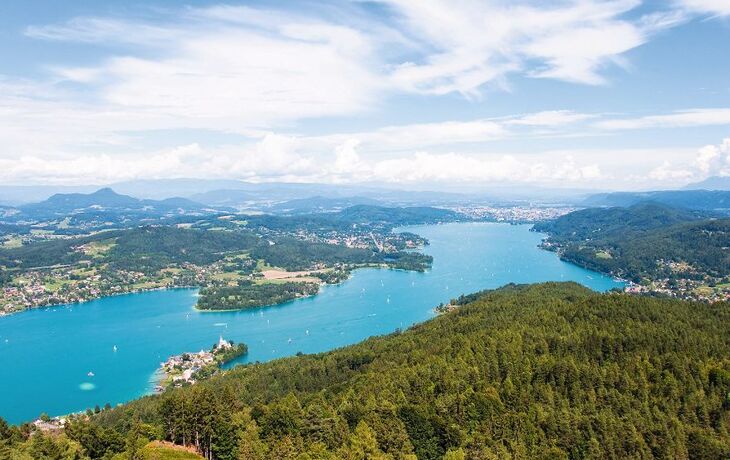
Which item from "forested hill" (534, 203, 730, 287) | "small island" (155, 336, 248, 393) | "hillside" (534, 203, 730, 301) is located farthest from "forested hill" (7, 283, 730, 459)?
"forested hill" (534, 203, 730, 287)

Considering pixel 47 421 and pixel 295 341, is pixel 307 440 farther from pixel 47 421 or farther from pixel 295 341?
pixel 295 341

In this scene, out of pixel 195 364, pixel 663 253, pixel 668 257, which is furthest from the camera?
pixel 663 253

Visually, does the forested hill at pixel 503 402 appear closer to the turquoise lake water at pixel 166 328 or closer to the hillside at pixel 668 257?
the turquoise lake water at pixel 166 328

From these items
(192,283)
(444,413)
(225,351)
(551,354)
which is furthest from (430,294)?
(444,413)

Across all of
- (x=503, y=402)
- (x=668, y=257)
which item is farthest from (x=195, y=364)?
(x=668, y=257)

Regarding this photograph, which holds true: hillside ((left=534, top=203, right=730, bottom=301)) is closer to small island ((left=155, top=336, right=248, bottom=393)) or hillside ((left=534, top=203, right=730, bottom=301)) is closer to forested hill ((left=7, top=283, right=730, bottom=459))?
forested hill ((left=7, top=283, right=730, bottom=459))

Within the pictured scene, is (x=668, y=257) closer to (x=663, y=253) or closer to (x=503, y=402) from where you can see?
(x=663, y=253)
